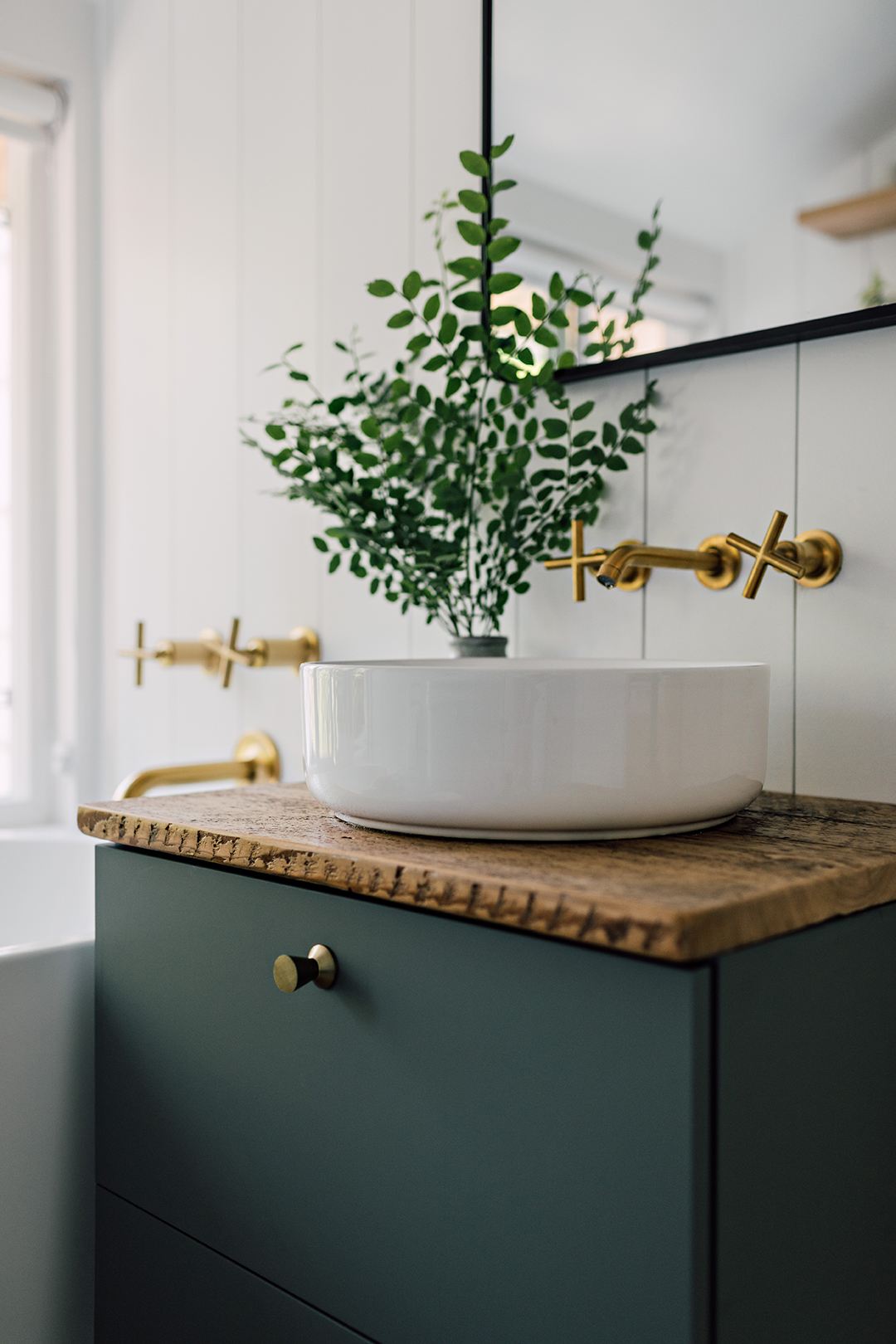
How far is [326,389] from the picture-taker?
1425 mm

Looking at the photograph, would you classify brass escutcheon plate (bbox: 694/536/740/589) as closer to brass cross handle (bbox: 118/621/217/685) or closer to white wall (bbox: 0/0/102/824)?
brass cross handle (bbox: 118/621/217/685)

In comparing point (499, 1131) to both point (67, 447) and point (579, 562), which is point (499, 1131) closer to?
point (579, 562)

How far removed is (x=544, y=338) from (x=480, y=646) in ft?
0.98

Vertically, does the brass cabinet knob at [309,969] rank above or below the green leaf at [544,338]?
below

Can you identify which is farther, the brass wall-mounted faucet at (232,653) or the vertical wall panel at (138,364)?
the vertical wall panel at (138,364)

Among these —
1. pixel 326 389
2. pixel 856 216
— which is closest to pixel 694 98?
pixel 856 216

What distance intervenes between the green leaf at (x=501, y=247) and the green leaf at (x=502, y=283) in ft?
0.05

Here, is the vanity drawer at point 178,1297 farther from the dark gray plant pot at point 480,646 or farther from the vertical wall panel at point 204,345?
the vertical wall panel at point 204,345

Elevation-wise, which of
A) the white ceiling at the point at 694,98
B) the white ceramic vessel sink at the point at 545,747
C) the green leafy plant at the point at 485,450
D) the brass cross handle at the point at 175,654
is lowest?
the white ceramic vessel sink at the point at 545,747

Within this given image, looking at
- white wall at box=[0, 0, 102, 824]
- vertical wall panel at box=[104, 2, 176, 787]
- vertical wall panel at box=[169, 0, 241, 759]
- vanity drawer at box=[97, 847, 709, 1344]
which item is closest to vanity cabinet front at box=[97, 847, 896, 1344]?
vanity drawer at box=[97, 847, 709, 1344]

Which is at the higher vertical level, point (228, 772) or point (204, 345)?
point (204, 345)

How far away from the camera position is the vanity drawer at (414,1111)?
51cm

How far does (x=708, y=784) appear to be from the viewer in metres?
0.67

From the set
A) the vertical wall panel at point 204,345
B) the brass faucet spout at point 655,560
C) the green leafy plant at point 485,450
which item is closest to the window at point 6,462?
the vertical wall panel at point 204,345
